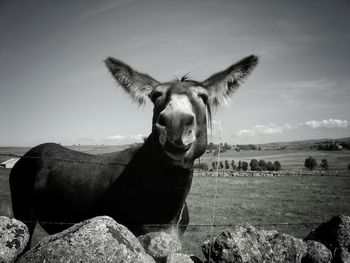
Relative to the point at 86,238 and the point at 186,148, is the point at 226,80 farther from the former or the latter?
the point at 86,238

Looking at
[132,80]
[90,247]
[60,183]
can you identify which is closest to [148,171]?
[132,80]

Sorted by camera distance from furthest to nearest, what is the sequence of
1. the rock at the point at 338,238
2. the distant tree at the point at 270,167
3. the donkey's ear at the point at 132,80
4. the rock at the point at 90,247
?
1. the distant tree at the point at 270,167
2. the donkey's ear at the point at 132,80
3. the rock at the point at 338,238
4. the rock at the point at 90,247

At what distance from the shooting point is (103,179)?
437 centimetres

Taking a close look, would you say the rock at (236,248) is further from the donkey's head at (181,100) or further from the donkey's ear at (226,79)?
the donkey's ear at (226,79)

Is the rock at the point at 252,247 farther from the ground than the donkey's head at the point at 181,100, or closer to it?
closer to it

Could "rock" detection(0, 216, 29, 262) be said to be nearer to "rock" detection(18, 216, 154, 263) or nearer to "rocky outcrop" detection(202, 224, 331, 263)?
"rock" detection(18, 216, 154, 263)

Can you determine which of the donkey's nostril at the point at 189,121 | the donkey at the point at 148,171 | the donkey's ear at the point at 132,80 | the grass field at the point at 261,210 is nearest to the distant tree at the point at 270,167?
the grass field at the point at 261,210

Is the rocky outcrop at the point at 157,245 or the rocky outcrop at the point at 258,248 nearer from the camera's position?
the rocky outcrop at the point at 157,245

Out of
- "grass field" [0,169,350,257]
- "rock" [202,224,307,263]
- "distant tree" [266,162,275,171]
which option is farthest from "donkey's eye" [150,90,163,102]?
"distant tree" [266,162,275,171]

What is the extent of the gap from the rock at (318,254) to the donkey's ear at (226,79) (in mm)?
2724

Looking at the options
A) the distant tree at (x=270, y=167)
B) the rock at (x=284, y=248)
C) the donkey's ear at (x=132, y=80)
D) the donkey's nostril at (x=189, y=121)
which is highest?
the donkey's ear at (x=132, y=80)

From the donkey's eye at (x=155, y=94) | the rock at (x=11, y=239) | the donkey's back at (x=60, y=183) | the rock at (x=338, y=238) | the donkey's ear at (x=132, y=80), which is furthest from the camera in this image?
the donkey's ear at (x=132, y=80)

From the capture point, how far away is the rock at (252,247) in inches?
109

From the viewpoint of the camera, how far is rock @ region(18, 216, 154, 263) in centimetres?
182
